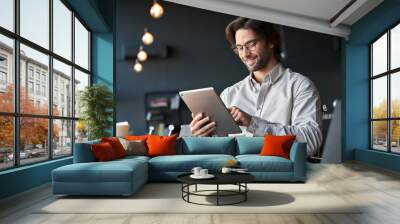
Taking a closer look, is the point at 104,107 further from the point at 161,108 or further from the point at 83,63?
the point at 161,108

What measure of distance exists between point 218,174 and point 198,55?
498 centimetres

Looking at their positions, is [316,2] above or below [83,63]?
above

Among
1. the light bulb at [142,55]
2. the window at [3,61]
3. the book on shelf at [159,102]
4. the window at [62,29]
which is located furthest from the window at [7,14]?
the book on shelf at [159,102]

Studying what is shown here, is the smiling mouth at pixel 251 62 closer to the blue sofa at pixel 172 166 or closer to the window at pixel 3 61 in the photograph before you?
the blue sofa at pixel 172 166

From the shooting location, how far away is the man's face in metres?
6.02

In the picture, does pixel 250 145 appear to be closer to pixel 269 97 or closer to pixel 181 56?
pixel 269 97

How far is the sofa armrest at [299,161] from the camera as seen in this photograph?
5465mm

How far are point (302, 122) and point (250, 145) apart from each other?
86 centimetres

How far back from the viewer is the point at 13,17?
186 inches

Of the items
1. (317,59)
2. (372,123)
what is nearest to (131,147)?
(317,59)

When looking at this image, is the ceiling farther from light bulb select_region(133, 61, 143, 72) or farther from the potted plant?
the potted plant

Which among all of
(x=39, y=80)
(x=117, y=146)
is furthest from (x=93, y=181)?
(x=39, y=80)

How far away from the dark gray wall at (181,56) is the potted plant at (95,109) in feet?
7.61

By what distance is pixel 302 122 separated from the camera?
593 centimetres
